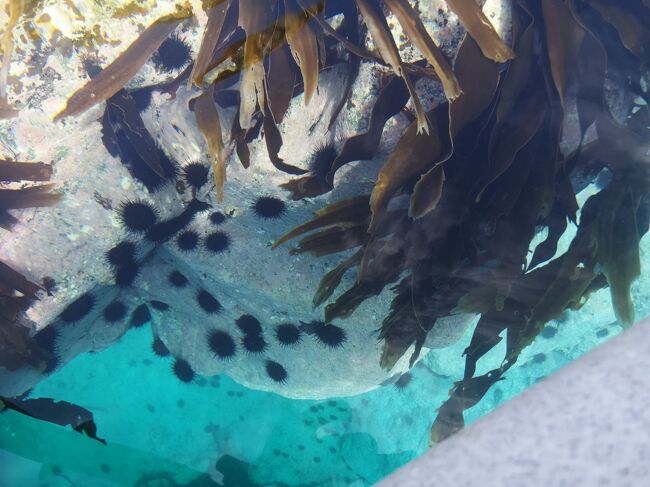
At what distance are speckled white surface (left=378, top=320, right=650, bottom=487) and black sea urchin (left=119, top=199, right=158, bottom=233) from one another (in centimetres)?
161

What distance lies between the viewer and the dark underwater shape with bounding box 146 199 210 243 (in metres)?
2.05

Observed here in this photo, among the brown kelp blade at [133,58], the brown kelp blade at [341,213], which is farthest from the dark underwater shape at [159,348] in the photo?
the brown kelp blade at [133,58]

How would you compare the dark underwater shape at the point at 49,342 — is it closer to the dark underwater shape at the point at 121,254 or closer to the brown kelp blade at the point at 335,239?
the dark underwater shape at the point at 121,254

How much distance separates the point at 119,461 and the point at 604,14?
8.01 feet

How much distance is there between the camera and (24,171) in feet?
5.75

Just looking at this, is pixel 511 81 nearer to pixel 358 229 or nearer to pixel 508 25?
pixel 508 25

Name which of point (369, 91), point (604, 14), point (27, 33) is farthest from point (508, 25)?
point (27, 33)

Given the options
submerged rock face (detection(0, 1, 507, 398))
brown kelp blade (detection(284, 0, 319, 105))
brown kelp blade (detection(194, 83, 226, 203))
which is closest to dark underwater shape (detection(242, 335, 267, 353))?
submerged rock face (detection(0, 1, 507, 398))

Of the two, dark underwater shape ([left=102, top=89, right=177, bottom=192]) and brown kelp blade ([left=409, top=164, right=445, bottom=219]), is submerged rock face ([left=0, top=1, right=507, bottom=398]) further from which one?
brown kelp blade ([left=409, top=164, right=445, bottom=219])

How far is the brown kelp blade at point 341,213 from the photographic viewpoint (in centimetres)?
172

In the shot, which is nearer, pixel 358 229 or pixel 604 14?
pixel 604 14

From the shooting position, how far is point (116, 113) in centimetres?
177

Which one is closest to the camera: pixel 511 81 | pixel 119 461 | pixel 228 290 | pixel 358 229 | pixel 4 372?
pixel 511 81

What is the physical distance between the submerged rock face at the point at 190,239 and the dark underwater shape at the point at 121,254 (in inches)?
0.9
